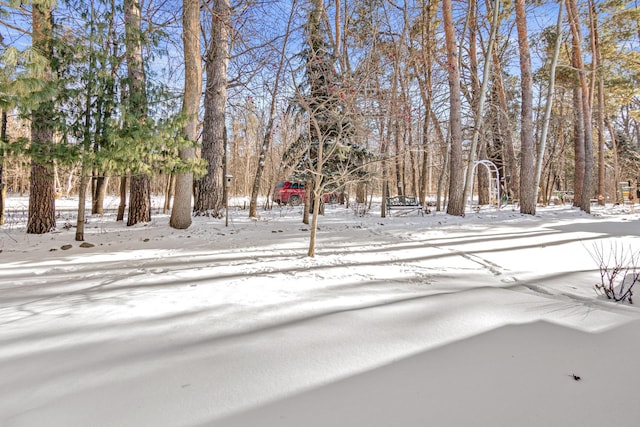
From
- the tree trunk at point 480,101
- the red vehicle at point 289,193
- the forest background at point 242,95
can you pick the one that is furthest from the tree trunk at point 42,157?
the red vehicle at point 289,193

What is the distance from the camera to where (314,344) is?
1.88 metres

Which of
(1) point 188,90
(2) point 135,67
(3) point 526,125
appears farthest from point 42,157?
(3) point 526,125

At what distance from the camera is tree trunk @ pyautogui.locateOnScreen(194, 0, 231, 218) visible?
7.59 metres

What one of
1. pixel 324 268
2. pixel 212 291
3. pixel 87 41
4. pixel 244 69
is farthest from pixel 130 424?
pixel 244 69

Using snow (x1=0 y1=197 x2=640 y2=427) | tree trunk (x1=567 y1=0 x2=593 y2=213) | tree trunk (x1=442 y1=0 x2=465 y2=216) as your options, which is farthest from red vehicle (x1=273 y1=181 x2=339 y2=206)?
snow (x1=0 y1=197 x2=640 y2=427)

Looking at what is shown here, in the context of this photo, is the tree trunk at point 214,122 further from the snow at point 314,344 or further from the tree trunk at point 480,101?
the tree trunk at point 480,101

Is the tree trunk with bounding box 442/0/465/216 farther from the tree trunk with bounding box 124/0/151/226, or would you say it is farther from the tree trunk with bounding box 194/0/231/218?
the tree trunk with bounding box 124/0/151/226

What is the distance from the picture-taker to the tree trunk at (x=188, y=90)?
20.3 ft

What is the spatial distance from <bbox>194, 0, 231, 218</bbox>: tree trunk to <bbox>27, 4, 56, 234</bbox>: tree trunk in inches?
114

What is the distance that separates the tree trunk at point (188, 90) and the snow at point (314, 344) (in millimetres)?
2436

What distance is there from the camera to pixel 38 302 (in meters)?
2.64

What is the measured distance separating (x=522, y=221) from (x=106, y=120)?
9.12m

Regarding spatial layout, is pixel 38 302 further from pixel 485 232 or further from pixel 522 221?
pixel 522 221

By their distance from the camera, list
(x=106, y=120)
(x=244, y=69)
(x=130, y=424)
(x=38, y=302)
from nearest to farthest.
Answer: (x=130, y=424)
(x=38, y=302)
(x=106, y=120)
(x=244, y=69)
